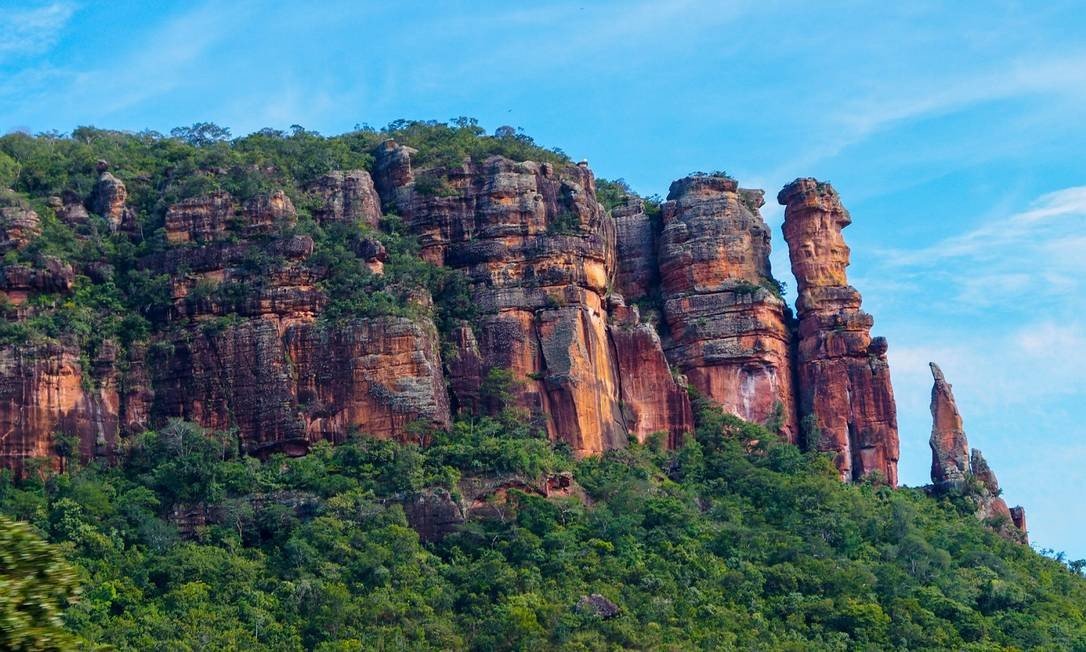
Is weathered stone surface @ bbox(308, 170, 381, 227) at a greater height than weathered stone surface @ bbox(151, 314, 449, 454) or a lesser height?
greater

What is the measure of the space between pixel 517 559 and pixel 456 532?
2016 millimetres

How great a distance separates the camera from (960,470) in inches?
2335

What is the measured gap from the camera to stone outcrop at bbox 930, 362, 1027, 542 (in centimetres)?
5841

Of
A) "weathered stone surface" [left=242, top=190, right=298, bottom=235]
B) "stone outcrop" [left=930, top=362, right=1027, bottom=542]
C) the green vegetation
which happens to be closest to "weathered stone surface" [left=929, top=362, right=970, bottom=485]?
"stone outcrop" [left=930, top=362, right=1027, bottom=542]

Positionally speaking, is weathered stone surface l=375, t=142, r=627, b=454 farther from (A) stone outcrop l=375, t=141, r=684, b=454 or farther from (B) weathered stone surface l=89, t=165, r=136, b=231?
(B) weathered stone surface l=89, t=165, r=136, b=231

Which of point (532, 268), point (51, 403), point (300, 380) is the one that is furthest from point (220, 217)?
point (532, 268)

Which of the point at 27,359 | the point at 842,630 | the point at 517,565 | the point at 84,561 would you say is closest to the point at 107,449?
the point at 27,359

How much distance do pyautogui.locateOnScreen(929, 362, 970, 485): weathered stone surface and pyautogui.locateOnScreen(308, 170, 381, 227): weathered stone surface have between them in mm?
19578

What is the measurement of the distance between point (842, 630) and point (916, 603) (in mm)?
2735

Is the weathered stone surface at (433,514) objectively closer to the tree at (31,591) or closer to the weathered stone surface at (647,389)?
the weathered stone surface at (647,389)

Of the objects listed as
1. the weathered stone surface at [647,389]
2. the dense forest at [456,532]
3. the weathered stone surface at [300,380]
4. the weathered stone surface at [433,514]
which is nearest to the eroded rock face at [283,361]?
the weathered stone surface at [300,380]

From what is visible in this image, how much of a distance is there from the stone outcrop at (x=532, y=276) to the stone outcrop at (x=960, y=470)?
9.07 meters

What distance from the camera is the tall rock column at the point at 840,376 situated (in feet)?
195

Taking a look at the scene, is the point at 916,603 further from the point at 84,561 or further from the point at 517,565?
the point at 84,561
